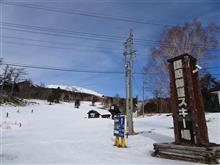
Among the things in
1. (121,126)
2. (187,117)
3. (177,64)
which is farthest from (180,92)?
(121,126)

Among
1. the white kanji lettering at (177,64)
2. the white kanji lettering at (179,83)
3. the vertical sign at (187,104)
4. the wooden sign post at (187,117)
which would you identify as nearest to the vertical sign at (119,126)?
the wooden sign post at (187,117)

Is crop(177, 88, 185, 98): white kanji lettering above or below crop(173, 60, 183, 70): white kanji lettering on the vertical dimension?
below

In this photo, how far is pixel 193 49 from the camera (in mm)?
19703

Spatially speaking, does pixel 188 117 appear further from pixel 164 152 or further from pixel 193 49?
pixel 193 49

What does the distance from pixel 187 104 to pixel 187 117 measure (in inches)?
19.9

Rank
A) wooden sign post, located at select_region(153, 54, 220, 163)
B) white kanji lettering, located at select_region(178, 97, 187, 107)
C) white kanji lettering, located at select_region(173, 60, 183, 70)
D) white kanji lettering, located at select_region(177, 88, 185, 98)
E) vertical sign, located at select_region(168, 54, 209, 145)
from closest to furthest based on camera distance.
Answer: wooden sign post, located at select_region(153, 54, 220, 163)
vertical sign, located at select_region(168, 54, 209, 145)
white kanji lettering, located at select_region(178, 97, 187, 107)
white kanji lettering, located at select_region(177, 88, 185, 98)
white kanji lettering, located at select_region(173, 60, 183, 70)

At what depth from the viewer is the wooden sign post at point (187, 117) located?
27.4 ft

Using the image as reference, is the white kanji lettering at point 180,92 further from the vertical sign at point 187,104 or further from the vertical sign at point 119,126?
the vertical sign at point 119,126

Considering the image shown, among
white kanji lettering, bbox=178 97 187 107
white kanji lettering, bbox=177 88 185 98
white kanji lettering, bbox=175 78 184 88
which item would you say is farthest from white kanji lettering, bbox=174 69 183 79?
white kanji lettering, bbox=178 97 187 107

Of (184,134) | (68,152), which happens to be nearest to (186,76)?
(184,134)

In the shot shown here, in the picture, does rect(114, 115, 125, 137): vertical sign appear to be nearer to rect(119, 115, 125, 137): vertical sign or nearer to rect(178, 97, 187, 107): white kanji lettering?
rect(119, 115, 125, 137): vertical sign

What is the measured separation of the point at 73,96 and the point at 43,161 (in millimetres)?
119057

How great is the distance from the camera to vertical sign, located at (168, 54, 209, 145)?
28.6ft

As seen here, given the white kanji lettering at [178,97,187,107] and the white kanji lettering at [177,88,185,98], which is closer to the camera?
the white kanji lettering at [178,97,187,107]
